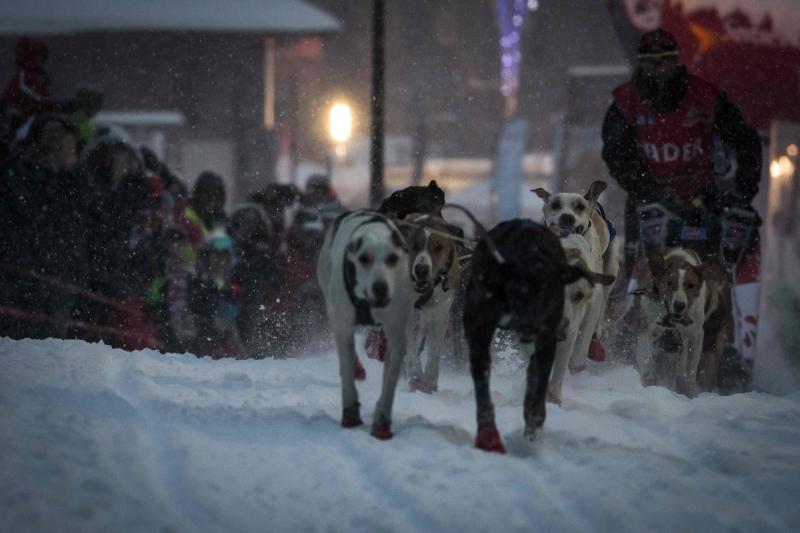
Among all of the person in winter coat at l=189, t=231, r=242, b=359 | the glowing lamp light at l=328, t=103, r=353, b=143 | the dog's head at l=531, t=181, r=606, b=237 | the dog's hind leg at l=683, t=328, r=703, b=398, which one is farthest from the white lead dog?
the glowing lamp light at l=328, t=103, r=353, b=143

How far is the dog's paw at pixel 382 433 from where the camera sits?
472cm

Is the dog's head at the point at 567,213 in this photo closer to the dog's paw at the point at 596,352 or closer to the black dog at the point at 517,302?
the dog's paw at the point at 596,352

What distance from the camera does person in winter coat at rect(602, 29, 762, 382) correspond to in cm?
707

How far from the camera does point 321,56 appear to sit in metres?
37.5

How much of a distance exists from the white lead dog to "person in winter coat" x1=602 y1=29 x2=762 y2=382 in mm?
2818

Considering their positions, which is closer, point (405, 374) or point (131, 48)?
point (405, 374)

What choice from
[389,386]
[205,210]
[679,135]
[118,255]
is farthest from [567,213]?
[205,210]

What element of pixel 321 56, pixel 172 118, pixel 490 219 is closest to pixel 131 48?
pixel 172 118

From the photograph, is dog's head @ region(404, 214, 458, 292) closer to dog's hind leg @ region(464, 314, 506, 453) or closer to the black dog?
the black dog

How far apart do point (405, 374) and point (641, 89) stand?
2606 mm

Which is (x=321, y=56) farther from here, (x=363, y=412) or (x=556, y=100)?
(x=363, y=412)

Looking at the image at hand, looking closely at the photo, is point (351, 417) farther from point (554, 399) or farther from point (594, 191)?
point (594, 191)

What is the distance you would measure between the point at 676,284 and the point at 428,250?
1813 millimetres

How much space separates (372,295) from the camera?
14.8ft
